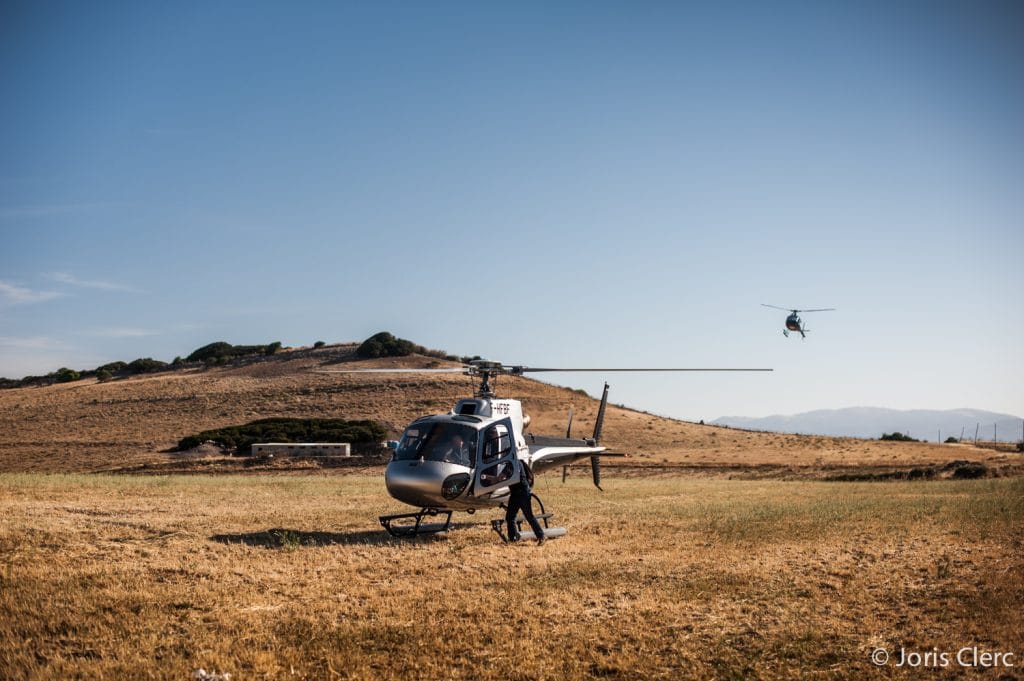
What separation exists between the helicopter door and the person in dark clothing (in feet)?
0.51

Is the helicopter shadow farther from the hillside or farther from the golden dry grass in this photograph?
the hillside

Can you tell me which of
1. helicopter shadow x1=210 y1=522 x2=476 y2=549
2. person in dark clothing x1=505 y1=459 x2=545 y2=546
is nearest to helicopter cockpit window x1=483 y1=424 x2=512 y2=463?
person in dark clothing x1=505 y1=459 x2=545 y2=546

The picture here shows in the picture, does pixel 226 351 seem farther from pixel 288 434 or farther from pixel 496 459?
pixel 496 459

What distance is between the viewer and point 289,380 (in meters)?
76.0

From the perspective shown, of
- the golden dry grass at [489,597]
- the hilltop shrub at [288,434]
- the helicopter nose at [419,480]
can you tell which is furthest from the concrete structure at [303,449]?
the helicopter nose at [419,480]

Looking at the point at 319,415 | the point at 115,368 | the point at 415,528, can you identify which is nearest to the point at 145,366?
the point at 115,368

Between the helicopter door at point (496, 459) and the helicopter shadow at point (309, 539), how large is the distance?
160 centimetres

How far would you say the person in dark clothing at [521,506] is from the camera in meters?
16.9

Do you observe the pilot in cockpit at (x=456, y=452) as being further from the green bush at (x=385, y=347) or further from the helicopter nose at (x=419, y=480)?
the green bush at (x=385, y=347)

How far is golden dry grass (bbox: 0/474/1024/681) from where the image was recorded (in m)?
9.11

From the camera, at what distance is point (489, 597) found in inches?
453

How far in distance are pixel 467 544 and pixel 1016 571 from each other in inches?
380

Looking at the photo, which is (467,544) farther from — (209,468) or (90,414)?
(90,414)

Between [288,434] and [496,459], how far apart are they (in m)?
39.0
